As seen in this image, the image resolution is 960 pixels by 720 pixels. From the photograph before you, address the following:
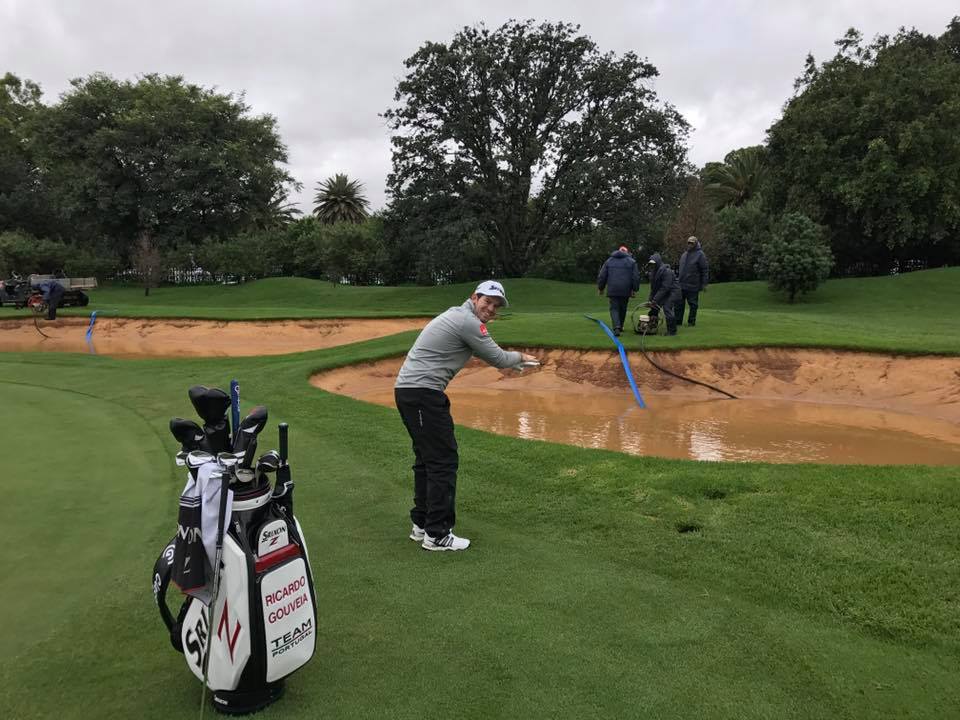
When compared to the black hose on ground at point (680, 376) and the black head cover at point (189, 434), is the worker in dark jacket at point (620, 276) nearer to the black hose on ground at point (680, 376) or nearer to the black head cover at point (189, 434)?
the black hose on ground at point (680, 376)

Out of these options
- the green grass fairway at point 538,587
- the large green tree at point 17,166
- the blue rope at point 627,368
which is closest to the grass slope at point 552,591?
the green grass fairway at point 538,587

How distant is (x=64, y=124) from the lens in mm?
45031

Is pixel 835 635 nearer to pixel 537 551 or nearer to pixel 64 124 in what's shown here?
pixel 537 551

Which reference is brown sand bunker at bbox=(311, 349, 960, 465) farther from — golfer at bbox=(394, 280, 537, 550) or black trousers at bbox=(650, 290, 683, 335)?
golfer at bbox=(394, 280, 537, 550)

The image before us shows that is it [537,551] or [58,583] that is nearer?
[58,583]

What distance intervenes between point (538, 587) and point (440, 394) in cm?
163

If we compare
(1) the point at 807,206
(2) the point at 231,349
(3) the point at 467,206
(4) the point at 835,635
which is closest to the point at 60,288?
(2) the point at 231,349

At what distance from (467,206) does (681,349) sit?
2132cm

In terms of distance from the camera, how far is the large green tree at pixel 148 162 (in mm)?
44062

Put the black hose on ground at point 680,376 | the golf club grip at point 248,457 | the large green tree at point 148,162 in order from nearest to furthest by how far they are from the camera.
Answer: the golf club grip at point 248,457 → the black hose on ground at point 680,376 → the large green tree at point 148,162

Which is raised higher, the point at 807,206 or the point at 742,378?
the point at 807,206

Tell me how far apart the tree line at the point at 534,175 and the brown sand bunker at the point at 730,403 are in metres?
16.1

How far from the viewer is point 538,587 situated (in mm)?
4477

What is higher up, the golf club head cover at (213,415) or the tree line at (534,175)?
the tree line at (534,175)
